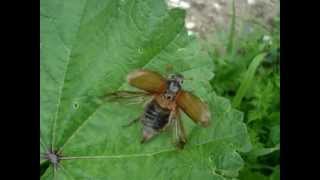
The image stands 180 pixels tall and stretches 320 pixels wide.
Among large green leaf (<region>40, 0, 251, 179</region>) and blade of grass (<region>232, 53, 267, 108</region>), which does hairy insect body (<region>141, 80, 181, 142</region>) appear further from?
blade of grass (<region>232, 53, 267, 108</region>)

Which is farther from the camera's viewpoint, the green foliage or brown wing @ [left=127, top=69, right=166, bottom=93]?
the green foliage

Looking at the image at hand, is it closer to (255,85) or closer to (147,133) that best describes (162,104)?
(147,133)

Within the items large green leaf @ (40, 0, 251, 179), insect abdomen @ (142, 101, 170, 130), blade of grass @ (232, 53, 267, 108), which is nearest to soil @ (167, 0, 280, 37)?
blade of grass @ (232, 53, 267, 108)

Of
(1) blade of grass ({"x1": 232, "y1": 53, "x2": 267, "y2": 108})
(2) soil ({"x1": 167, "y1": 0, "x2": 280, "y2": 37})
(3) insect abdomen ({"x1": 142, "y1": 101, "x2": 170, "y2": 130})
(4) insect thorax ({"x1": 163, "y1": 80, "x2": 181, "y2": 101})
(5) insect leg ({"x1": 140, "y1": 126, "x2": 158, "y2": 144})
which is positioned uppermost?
(2) soil ({"x1": 167, "y1": 0, "x2": 280, "y2": 37})

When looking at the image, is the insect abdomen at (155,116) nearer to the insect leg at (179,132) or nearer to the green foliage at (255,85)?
the insect leg at (179,132)

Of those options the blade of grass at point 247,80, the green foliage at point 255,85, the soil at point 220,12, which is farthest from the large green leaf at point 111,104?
the soil at point 220,12
